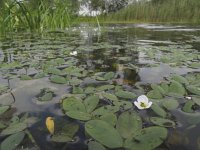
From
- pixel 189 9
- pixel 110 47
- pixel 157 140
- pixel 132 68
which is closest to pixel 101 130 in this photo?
pixel 157 140

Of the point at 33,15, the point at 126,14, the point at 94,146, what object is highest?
the point at 126,14

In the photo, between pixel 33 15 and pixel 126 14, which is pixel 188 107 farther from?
pixel 126 14

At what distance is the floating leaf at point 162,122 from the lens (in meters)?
0.86

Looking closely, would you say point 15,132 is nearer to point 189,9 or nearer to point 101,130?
point 101,130

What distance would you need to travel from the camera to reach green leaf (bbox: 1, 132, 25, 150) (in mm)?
720

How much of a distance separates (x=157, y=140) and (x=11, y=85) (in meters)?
0.87

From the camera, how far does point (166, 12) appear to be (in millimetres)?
10273

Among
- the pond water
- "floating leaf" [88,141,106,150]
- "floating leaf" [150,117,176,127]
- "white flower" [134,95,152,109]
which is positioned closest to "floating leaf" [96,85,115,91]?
the pond water

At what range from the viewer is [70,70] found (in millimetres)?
1578

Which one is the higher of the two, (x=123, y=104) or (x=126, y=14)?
(x=126, y=14)

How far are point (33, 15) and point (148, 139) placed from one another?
3.96m

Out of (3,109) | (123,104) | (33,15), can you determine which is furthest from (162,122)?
(33,15)

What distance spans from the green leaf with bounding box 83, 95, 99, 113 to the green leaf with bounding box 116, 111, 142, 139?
0.14 m

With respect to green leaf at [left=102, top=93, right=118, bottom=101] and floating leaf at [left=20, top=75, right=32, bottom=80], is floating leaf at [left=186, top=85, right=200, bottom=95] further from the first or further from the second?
floating leaf at [left=20, top=75, right=32, bottom=80]
